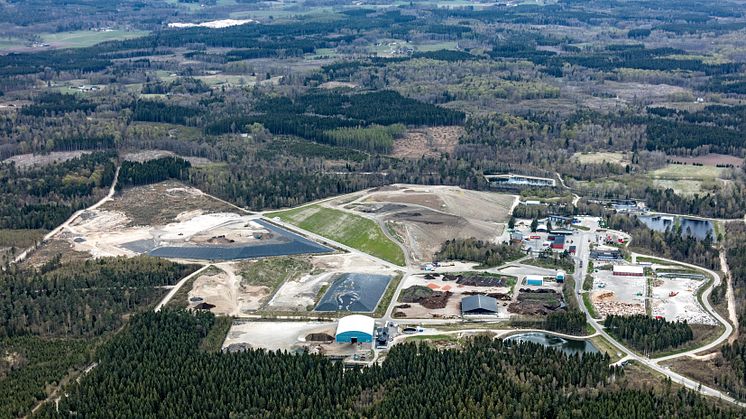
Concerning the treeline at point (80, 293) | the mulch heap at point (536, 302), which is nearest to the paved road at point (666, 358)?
the mulch heap at point (536, 302)

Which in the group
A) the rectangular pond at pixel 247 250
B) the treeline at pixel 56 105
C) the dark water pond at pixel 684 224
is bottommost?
the dark water pond at pixel 684 224

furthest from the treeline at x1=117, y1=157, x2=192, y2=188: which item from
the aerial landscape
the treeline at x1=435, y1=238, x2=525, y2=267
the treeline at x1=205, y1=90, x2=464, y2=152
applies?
the treeline at x1=435, y1=238, x2=525, y2=267

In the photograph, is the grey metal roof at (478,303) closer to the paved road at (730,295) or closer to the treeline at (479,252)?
the treeline at (479,252)

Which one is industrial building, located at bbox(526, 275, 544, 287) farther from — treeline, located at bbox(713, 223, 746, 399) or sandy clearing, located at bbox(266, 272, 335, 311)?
sandy clearing, located at bbox(266, 272, 335, 311)

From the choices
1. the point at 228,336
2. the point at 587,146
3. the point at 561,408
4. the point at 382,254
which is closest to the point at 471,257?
the point at 382,254

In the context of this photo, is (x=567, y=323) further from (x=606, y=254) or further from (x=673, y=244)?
(x=673, y=244)

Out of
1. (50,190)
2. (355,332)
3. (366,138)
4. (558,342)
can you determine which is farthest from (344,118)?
(558,342)

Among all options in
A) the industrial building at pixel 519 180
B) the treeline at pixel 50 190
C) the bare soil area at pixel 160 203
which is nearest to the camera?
the treeline at pixel 50 190
